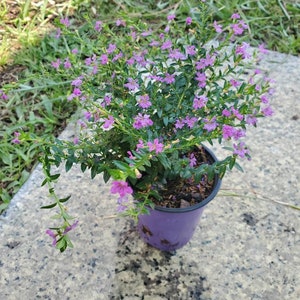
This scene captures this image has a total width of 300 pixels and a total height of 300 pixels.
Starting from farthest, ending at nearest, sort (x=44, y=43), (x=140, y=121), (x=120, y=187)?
(x=44, y=43) < (x=140, y=121) < (x=120, y=187)

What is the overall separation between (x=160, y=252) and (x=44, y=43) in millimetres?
1310

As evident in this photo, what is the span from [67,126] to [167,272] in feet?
2.62

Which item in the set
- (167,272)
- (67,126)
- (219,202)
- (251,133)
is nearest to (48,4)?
(67,126)

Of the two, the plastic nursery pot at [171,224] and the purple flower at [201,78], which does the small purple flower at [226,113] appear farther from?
the plastic nursery pot at [171,224]

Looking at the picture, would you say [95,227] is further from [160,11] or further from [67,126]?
[160,11]

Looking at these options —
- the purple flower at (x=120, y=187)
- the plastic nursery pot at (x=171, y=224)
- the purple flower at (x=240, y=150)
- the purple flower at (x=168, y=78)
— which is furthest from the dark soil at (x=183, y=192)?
the purple flower at (x=120, y=187)

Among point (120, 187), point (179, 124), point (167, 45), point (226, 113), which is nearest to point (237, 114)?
point (226, 113)

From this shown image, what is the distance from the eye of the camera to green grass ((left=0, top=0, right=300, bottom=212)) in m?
1.84

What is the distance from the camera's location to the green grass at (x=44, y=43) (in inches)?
72.4

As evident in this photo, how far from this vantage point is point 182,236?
143cm

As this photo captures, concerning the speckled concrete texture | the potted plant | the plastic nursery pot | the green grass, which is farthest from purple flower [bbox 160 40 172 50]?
the green grass

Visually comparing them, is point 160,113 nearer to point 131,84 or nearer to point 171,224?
point 131,84

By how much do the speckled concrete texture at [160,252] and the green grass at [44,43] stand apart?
0.18 meters

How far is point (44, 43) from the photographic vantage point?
7.48ft
